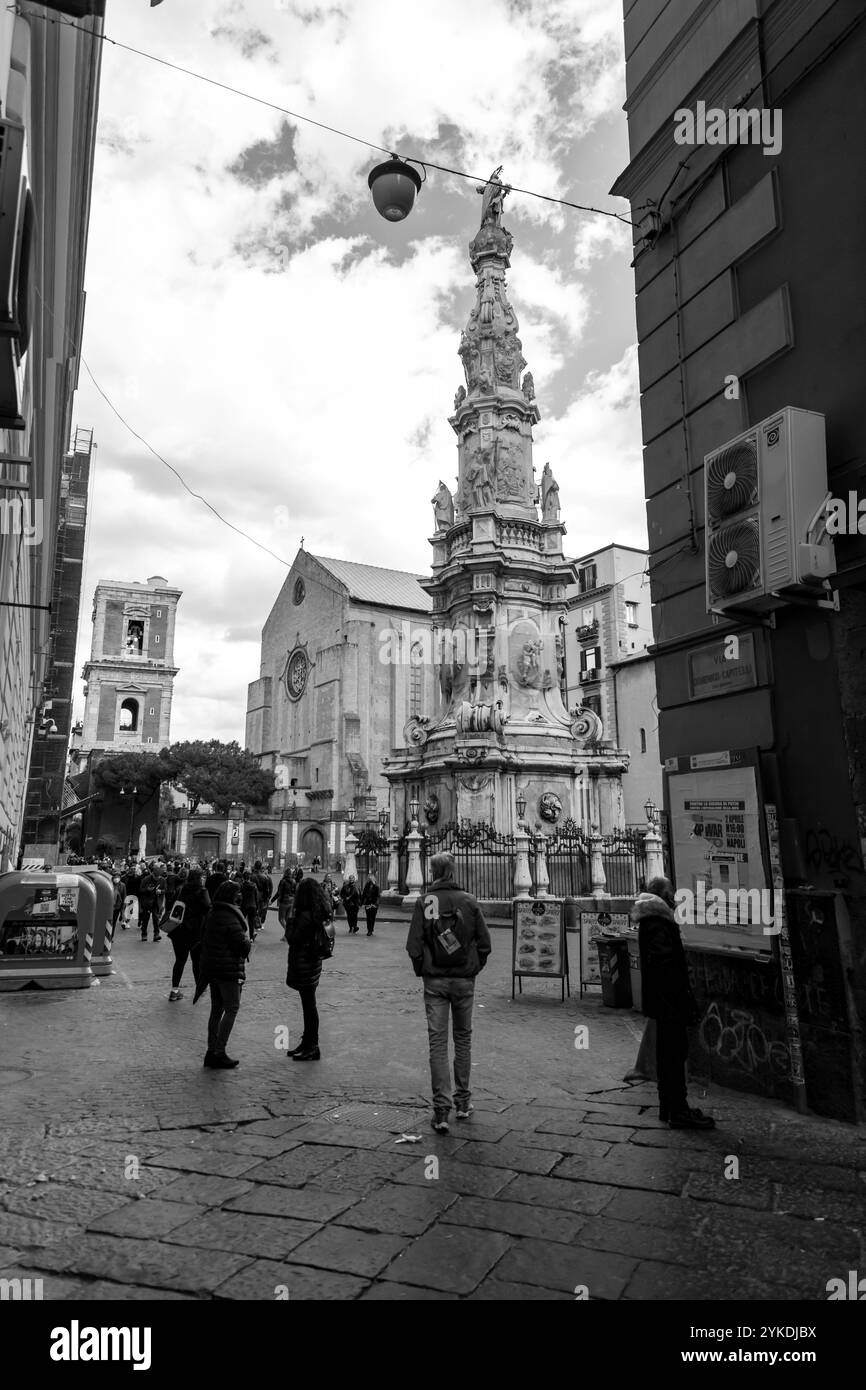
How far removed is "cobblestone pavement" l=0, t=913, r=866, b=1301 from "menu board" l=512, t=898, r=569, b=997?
7.78ft

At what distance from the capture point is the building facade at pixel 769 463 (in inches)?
209

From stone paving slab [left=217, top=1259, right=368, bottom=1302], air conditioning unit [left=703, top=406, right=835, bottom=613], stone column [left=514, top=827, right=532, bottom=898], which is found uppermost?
air conditioning unit [left=703, top=406, right=835, bottom=613]

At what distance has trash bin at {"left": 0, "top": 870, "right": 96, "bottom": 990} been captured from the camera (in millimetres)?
10570

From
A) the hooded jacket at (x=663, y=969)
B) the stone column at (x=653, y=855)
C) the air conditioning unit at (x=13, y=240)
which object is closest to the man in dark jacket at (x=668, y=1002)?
the hooded jacket at (x=663, y=969)

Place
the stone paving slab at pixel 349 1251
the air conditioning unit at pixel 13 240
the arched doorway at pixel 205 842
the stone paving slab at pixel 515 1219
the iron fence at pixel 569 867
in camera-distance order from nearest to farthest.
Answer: the stone paving slab at pixel 349 1251
the stone paving slab at pixel 515 1219
the air conditioning unit at pixel 13 240
the iron fence at pixel 569 867
the arched doorway at pixel 205 842

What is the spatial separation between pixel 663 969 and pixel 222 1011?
355cm

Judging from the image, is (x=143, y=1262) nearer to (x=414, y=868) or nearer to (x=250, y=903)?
(x=250, y=903)

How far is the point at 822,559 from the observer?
523 centimetres

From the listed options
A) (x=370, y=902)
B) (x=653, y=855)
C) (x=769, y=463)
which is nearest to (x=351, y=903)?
(x=370, y=902)

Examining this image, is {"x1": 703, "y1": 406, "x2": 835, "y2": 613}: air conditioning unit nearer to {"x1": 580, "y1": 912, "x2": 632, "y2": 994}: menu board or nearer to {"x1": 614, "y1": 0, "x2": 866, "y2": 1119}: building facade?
{"x1": 614, "y1": 0, "x2": 866, "y2": 1119}: building facade

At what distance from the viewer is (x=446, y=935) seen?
552 centimetres

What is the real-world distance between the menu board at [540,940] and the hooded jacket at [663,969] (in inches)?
171

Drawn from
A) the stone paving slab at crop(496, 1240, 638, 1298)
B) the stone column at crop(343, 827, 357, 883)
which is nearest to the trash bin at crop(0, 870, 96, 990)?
the stone paving slab at crop(496, 1240, 638, 1298)

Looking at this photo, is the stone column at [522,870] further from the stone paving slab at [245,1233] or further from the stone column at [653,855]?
the stone paving slab at [245,1233]
